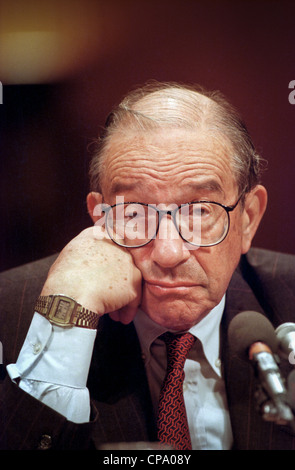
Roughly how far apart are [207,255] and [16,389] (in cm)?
70

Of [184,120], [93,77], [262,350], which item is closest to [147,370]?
[262,350]

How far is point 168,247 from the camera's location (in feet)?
4.77

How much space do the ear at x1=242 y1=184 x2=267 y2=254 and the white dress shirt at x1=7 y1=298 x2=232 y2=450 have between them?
0.27 metres

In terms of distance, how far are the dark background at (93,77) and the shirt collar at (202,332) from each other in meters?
0.40

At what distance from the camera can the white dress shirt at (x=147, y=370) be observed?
1.37 m

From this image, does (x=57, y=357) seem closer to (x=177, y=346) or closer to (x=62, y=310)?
(x=62, y=310)

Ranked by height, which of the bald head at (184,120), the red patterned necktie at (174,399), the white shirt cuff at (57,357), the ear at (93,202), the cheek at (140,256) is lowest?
the red patterned necktie at (174,399)

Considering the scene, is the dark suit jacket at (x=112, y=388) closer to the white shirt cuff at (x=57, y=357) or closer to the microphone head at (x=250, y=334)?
the white shirt cuff at (x=57, y=357)

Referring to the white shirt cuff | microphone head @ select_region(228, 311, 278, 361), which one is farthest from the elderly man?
microphone head @ select_region(228, 311, 278, 361)

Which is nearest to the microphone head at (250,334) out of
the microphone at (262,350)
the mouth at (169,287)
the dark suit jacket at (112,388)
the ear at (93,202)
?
the microphone at (262,350)

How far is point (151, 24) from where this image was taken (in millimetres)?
1697

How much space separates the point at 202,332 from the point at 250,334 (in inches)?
20.6
